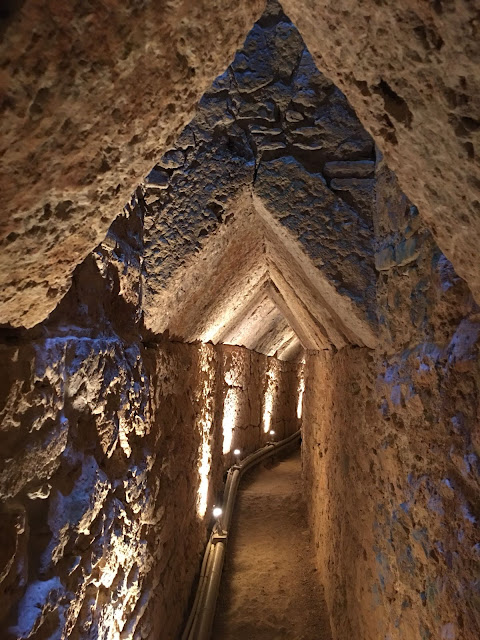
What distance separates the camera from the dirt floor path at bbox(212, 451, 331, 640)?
3.19m

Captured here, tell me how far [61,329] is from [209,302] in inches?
68.2

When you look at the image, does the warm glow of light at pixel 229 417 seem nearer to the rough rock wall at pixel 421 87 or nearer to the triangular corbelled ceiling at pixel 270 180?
the triangular corbelled ceiling at pixel 270 180

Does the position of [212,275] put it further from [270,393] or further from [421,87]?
[270,393]

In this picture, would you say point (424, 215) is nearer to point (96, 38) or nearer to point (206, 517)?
point (96, 38)

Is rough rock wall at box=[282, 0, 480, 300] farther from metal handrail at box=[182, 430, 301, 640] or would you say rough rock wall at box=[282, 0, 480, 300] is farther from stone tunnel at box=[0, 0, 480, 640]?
metal handrail at box=[182, 430, 301, 640]

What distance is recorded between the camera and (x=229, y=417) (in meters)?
5.75

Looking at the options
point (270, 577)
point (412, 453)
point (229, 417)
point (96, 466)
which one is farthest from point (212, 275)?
point (229, 417)

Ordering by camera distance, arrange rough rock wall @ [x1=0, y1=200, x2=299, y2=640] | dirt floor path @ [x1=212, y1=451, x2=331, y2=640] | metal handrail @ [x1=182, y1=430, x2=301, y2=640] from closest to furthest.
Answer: rough rock wall @ [x1=0, y1=200, x2=299, y2=640], metal handrail @ [x1=182, y1=430, x2=301, y2=640], dirt floor path @ [x1=212, y1=451, x2=331, y2=640]

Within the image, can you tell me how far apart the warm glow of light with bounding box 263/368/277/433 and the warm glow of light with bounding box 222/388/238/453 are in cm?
208

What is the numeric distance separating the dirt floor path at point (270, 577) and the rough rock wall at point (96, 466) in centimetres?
69

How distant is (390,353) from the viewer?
73.2 inches

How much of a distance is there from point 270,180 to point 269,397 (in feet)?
21.6

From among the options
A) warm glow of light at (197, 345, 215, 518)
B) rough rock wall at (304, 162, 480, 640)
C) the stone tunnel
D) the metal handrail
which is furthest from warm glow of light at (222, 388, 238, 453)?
rough rock wall at (304, 162, 480, 640)

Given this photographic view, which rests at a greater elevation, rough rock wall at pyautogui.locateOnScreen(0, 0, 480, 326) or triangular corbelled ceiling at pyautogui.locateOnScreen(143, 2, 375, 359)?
triangular corbelled ceiling at pyautogui.locateOnScreen(143, 2, 375, 359)
